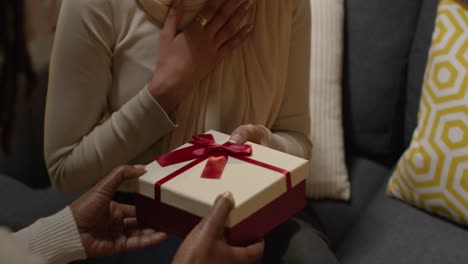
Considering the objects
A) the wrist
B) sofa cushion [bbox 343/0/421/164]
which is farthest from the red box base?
sofa cushion [bbox 343/0/421/164]

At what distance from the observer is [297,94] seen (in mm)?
1274

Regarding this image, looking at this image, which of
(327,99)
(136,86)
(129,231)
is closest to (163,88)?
(136,86)

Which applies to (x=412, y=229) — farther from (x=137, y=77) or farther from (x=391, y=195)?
(x=137, y=77)

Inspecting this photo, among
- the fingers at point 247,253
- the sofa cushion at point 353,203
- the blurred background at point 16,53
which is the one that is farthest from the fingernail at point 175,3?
the sofa cushion at point 353,203

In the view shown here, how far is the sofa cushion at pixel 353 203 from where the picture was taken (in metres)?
1.47

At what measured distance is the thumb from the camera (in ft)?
3.67

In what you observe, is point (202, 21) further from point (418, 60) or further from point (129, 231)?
point (418, 60)

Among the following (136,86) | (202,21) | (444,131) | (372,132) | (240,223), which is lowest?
(372,132)

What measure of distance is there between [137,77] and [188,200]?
14.2 inches

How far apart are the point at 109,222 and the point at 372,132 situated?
0.84 m

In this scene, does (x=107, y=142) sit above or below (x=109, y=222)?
above

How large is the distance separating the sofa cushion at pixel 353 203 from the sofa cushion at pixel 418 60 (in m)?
0.14

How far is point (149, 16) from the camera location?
1136mm

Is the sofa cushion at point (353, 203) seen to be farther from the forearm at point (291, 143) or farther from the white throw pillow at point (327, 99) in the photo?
the forearm at point (291, 143)
